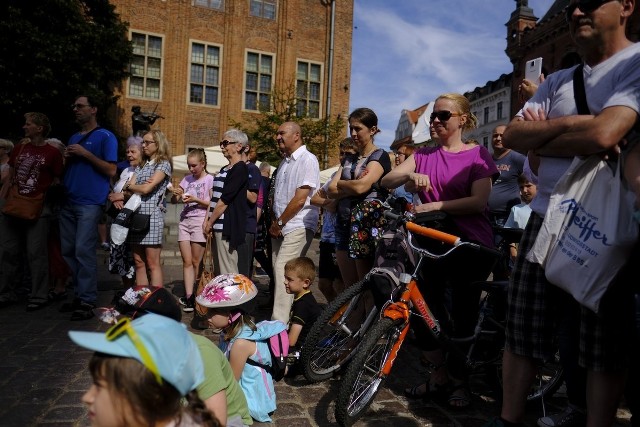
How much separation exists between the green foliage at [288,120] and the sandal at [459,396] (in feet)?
57.8

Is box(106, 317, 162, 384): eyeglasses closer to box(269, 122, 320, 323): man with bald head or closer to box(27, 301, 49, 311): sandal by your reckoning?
box(269, 122, 320, 323): man with bald head

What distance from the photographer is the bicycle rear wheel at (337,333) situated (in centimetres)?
336

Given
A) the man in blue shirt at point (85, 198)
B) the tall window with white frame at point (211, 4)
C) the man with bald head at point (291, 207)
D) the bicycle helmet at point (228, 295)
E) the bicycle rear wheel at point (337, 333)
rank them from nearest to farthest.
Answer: the bicycle helmet at point (228, 295) → the bicycle rear wheel at point (337, 333) → the man with bald head at point (291, 207) → the man in blue shirt at point (85, 198) → the tall window with white frame at point (211, 4)

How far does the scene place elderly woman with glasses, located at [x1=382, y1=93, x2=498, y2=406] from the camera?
3.31 m

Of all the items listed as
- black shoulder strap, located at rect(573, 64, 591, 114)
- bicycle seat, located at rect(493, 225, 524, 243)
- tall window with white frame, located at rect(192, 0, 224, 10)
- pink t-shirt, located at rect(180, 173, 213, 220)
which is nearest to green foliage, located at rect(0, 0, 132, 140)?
tall window with white frame, located at rect(192, 0, 224, 10)

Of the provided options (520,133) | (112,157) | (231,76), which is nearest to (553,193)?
(520,133)

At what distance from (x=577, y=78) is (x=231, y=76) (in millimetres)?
24783

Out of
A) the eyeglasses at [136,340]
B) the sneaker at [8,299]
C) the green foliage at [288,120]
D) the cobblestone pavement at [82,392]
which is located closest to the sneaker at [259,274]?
the sneaker at [8,299]

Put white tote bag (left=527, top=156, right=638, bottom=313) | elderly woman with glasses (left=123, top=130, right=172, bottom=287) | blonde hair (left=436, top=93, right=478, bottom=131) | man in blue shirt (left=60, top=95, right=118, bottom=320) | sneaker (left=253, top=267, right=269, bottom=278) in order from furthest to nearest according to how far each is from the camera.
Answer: sneaker (left=253, top=267, right=269, bottom=278)
elderly woman with glasses (left=123, top=130, right=172, bottom=287)
man in blue shirt (left=60, top=95, right=118, bottom=320)
blonde hair (left=436, top=93, right=478, bottom=131)
white tote bag (left=527, top=156, right=638, bottom=313)

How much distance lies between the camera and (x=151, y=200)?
5.57m

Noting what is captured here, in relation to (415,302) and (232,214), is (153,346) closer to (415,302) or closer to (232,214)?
(415,302)

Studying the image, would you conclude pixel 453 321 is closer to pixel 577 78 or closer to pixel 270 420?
pixel 270 420

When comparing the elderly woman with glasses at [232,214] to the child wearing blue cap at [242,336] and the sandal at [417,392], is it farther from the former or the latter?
the sandal at [417,392]

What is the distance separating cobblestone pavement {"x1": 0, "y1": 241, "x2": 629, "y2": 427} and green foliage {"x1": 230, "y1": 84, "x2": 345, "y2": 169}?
16.7m
